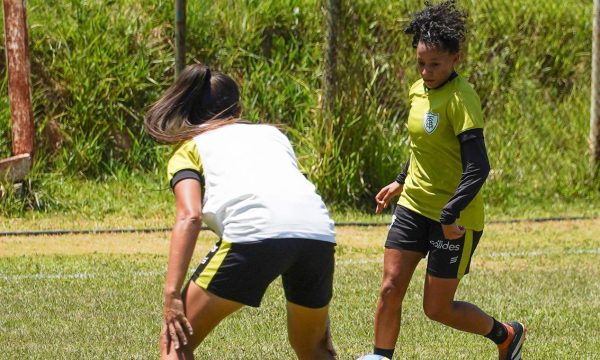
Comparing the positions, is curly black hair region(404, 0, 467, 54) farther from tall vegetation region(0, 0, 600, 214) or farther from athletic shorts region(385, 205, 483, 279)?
tall vegetation region(0, 0, 600, 214)

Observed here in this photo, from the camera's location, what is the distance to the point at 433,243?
534 centimetres

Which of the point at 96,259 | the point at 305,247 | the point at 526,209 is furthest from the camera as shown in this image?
the point at 526,209

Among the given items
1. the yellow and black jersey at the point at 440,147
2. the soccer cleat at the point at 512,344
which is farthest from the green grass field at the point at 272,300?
the yellow and black jersey at the point at 440,147

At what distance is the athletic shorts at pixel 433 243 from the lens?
5.31 m

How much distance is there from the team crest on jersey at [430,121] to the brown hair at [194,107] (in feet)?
4.00

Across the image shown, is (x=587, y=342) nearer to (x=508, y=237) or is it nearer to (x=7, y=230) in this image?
(x=508, y=237)

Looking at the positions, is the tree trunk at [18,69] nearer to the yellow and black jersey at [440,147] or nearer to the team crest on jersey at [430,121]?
the yellow and black jersey at [440,147]

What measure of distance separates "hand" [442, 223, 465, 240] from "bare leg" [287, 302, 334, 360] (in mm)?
997

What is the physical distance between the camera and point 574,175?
11758 mm

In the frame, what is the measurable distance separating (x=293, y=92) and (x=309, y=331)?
798 cm

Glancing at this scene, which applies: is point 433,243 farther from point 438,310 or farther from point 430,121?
point 430,121

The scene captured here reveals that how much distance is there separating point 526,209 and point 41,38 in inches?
193

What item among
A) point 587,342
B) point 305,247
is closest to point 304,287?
point 305,247

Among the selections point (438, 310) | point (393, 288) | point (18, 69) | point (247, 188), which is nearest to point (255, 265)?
point (247, 188)
